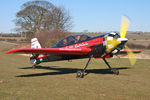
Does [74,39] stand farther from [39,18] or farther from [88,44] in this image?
[39,18]

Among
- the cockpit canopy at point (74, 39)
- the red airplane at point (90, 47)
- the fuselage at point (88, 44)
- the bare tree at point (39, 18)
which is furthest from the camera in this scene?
the bare tree at point (39, 18)

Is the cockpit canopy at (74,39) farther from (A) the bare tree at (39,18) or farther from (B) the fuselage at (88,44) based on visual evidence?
(A) the bare tree at (39,18)

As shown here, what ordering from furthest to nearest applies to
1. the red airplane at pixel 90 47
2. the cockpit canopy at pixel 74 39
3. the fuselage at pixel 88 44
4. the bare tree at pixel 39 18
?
1. the bare tree at pixel 39 18
2. the cockpit canopy at pixel 74 39
3. the fuselage at pixel 88 44
4. the red airplane at pixel 90 47

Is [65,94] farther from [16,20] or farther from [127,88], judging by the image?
[16,20]

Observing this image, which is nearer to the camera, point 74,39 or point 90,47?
point 90,47

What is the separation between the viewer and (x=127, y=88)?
878cm

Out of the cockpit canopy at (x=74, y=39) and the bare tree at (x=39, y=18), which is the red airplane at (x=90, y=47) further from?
the bare tree at (x=39, y=18)

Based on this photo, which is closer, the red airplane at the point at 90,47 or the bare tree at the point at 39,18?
the red airplane at the point at 90,47

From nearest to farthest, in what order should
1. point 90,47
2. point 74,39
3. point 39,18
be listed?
1. point 90,47
2. point 74,39
3. point 39,18

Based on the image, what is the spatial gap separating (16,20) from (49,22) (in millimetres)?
6981

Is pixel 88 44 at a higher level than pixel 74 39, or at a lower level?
lower

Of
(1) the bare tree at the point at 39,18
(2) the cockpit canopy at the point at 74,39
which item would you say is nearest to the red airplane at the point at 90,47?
(2) the cockpit canopy at the point at 74,39

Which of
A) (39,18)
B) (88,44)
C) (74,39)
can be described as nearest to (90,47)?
(88,44)

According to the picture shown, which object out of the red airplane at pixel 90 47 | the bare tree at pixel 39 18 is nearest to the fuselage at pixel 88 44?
the red airplane at pixel 90 47
